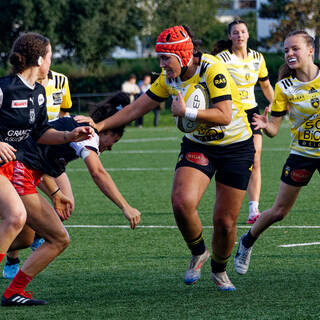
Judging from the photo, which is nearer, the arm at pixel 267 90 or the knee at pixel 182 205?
the knee at pixel 182 205

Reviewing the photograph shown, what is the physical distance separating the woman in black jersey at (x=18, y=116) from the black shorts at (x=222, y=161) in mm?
979

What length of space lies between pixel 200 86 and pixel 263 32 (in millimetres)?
69784

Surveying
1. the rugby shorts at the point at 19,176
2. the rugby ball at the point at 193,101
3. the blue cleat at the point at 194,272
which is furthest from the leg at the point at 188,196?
the rugby shorts at the point at 19,176

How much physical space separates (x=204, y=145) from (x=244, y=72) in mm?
4149

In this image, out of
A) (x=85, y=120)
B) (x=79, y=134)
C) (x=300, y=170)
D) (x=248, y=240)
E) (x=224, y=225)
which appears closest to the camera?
(x=79, y=134)

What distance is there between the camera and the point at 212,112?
245 inches

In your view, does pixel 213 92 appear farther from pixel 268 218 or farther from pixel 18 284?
pixel 18 284

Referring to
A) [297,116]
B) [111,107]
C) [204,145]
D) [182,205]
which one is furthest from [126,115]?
[297,116]

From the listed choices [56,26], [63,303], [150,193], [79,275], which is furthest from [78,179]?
[56,26]

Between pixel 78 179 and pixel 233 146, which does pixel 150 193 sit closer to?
pixel 78 179

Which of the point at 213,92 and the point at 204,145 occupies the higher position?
the point at 213,92

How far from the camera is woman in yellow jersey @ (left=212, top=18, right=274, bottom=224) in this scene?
10.5 meters

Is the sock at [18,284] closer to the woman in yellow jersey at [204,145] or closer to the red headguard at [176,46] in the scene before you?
the woman in yellow jersey at [204,145]

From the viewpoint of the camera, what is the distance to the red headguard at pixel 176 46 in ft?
20.8
